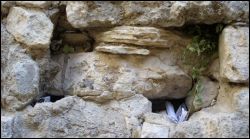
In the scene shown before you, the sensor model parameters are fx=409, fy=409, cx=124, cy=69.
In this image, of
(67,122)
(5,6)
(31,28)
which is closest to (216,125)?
(67,122)

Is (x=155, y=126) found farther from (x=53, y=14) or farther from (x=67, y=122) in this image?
(x=53, y=14)

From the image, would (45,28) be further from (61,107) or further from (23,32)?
(61,107)

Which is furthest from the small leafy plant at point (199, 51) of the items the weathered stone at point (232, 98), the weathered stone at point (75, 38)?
the weathered stone at point (75, 38)

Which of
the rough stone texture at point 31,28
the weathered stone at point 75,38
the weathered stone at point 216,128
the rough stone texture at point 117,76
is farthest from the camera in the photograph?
the weathered stone at point 75,38

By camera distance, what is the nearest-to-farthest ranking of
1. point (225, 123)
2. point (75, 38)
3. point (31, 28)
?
1. point (225, 123)
2. point (31, 28)
3. point (75, 38)

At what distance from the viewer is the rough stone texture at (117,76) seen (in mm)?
1984

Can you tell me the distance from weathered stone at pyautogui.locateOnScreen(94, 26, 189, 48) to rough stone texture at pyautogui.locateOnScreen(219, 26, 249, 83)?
0.91 ft

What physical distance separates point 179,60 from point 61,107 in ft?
2.11

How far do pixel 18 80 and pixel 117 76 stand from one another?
18.5 inches

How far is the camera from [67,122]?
1858 mm

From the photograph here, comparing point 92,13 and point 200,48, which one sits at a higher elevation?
point 92,13

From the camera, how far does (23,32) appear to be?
1.88m

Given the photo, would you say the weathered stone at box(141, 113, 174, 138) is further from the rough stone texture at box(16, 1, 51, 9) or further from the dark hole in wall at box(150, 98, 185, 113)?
the rough stone texture at box(16, 1, 51, 9)

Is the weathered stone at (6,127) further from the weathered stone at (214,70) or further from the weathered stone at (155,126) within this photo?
the weathered stone at (214,70)
